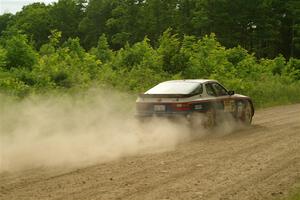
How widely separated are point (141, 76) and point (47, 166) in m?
12.8

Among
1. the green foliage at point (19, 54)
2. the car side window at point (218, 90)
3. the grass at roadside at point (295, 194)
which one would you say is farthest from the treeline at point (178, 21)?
the grass at roadside at point (295, 194)

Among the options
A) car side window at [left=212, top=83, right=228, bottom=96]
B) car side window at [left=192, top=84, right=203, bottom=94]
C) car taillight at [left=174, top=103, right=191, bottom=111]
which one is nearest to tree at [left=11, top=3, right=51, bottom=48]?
car side window at [left=212, top=83, right=228, bottom=96]

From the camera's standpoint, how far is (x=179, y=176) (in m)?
8.26

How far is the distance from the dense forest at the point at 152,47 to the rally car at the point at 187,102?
4389 millimetres

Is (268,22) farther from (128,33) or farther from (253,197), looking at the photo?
(253,197)

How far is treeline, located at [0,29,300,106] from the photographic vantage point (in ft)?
57.8

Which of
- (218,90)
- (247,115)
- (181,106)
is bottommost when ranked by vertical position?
(247,115)

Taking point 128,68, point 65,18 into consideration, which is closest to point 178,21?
point 65,18

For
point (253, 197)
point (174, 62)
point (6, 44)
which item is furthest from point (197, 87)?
point (174, 62)

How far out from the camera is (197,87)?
13688 millimetres

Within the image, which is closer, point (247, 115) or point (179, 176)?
point (179, 176)

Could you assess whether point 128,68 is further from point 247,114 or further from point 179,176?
point 179,176

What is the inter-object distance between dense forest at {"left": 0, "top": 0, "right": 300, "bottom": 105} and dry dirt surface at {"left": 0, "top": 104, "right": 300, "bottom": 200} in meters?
7.03

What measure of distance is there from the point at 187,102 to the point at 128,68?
1132 cm
